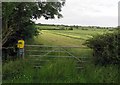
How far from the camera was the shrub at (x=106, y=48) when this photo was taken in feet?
51.8

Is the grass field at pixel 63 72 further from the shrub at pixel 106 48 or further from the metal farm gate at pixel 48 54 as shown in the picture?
the shrub at pixel 106 48

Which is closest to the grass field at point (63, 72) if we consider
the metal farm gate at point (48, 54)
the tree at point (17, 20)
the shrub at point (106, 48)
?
the metal farm gate at point (48, 54)

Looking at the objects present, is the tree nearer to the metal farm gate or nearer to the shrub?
the metal farm gate

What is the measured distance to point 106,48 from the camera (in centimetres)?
1585

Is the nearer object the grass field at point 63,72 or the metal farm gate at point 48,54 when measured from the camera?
the grass field at point 63,72

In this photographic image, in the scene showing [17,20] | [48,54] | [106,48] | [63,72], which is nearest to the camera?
[63,72]

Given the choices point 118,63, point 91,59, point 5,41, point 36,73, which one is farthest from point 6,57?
point 118,63

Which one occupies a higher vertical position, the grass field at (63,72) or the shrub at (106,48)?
the shrub at (106,48)

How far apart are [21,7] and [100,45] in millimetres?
4869

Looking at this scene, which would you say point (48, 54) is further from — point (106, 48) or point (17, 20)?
point (106, 48)

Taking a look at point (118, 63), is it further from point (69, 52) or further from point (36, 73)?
point (36, 73)

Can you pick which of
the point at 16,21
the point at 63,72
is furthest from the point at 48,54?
the point at 16,21

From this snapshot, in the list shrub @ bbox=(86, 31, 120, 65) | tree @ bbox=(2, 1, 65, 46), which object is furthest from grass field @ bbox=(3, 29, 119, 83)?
tree @ bbox=(2, 1, 65, 46)

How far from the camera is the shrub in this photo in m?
15.8
